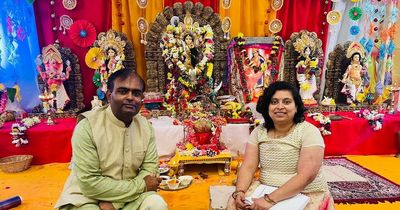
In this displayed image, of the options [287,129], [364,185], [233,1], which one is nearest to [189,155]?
[287,129]

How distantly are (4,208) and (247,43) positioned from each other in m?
4.00

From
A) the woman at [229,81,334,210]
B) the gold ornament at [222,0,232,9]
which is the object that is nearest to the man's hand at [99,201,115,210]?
the woman at [229,81,334,210]

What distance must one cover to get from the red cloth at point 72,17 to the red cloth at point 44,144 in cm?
128

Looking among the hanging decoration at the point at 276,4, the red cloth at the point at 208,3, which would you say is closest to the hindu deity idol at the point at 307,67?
the hanging decoration at the point at 276,4

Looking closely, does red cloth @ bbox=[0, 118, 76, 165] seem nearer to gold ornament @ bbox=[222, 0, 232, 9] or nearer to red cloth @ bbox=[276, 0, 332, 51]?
gold ornament @ bbox=[222, 0, 232, 9]

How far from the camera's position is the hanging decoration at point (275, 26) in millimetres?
5168

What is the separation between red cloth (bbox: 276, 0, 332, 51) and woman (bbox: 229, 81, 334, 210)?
3.56 m

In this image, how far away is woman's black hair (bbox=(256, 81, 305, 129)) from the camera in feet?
7.00

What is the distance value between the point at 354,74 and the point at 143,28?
3661 mm

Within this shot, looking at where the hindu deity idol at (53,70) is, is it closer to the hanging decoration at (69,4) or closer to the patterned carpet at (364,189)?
the hanging decoration at (69,4)

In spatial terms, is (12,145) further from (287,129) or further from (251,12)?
(251,12)

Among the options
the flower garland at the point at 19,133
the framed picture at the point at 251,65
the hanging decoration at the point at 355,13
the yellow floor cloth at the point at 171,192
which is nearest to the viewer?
the yellow floor cloth at the point at 171,192

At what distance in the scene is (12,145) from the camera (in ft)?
13.5

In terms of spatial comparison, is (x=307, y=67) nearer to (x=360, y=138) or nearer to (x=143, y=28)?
(x=360, y=138)
